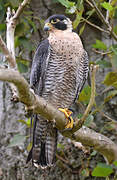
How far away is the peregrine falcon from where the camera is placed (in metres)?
2.36

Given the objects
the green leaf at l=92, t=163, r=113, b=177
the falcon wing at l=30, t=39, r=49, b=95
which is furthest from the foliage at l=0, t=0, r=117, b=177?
the falcon wing at l=30, t=39, r=49, b=95

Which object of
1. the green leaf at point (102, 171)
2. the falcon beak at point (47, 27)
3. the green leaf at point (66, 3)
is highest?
the green leaf at point (66, 3)

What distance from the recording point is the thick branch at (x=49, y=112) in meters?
1.30

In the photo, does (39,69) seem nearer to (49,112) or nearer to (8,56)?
A: (49,112)

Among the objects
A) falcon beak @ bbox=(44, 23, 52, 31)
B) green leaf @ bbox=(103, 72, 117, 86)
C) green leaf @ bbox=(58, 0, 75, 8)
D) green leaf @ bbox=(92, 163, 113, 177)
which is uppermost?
green leaf @ bbox=(58, 0, 75, 8)

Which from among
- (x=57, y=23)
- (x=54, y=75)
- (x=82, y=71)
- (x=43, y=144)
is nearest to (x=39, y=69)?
(x=54, y=75)

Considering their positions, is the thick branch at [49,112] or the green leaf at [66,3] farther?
the green leaf at [66,3]

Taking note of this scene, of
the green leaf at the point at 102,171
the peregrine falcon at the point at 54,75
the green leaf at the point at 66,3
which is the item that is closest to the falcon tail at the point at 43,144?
the peregrine falcon at the point at 54,75

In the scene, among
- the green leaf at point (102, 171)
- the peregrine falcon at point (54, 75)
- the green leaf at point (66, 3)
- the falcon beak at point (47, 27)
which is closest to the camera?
the green leaf at point (66, 3)

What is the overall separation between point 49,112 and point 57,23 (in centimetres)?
113

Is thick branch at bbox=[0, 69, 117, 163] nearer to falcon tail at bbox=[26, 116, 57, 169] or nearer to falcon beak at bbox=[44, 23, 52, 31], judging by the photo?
falcon tail at bbox=[26, 116, 57, 169]

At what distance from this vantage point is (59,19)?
2.56 meters

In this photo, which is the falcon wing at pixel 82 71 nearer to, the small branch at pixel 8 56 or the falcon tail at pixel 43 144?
the falcon tail at pixel 43 144

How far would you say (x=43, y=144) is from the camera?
8.33ft
